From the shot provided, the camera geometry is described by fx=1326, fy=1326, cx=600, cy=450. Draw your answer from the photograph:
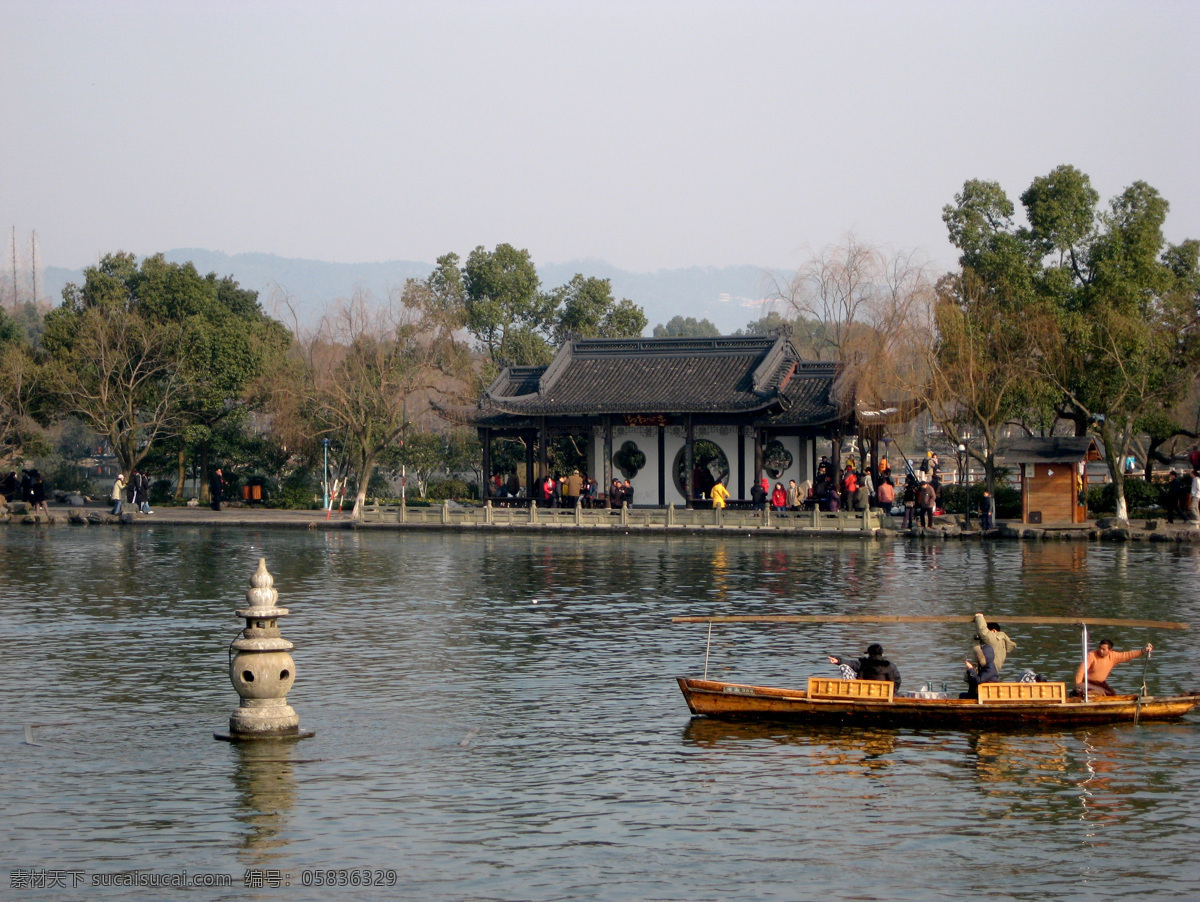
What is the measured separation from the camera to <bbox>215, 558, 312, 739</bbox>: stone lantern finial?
13.4 m

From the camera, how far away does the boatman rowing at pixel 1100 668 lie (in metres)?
14.8

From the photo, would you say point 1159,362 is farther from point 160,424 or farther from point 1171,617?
point 160,424

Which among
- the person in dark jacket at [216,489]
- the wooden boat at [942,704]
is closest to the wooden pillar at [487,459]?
the person in dark jacket at [216,489]

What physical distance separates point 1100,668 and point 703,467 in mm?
29666

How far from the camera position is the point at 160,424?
49188mm

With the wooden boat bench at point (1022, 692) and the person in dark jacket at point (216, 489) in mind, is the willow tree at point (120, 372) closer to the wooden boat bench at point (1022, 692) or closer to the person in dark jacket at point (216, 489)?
the person in dark jacket at point (216, 489)

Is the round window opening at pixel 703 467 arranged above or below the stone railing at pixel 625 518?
above

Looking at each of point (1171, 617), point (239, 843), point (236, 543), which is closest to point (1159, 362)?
→ point (1171, 617)

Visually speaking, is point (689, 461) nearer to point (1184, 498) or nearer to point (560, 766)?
point (1184, 498)

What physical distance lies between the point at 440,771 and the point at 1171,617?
44.8ft

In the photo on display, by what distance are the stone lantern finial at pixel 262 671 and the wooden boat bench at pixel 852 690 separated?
5.51 metres

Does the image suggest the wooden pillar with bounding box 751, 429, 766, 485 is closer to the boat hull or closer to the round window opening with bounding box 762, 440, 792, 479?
the round window opening with bounding box 762, 440, 792, 479

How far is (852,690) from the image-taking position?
1430 cm

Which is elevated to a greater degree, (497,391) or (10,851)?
(497,391)
